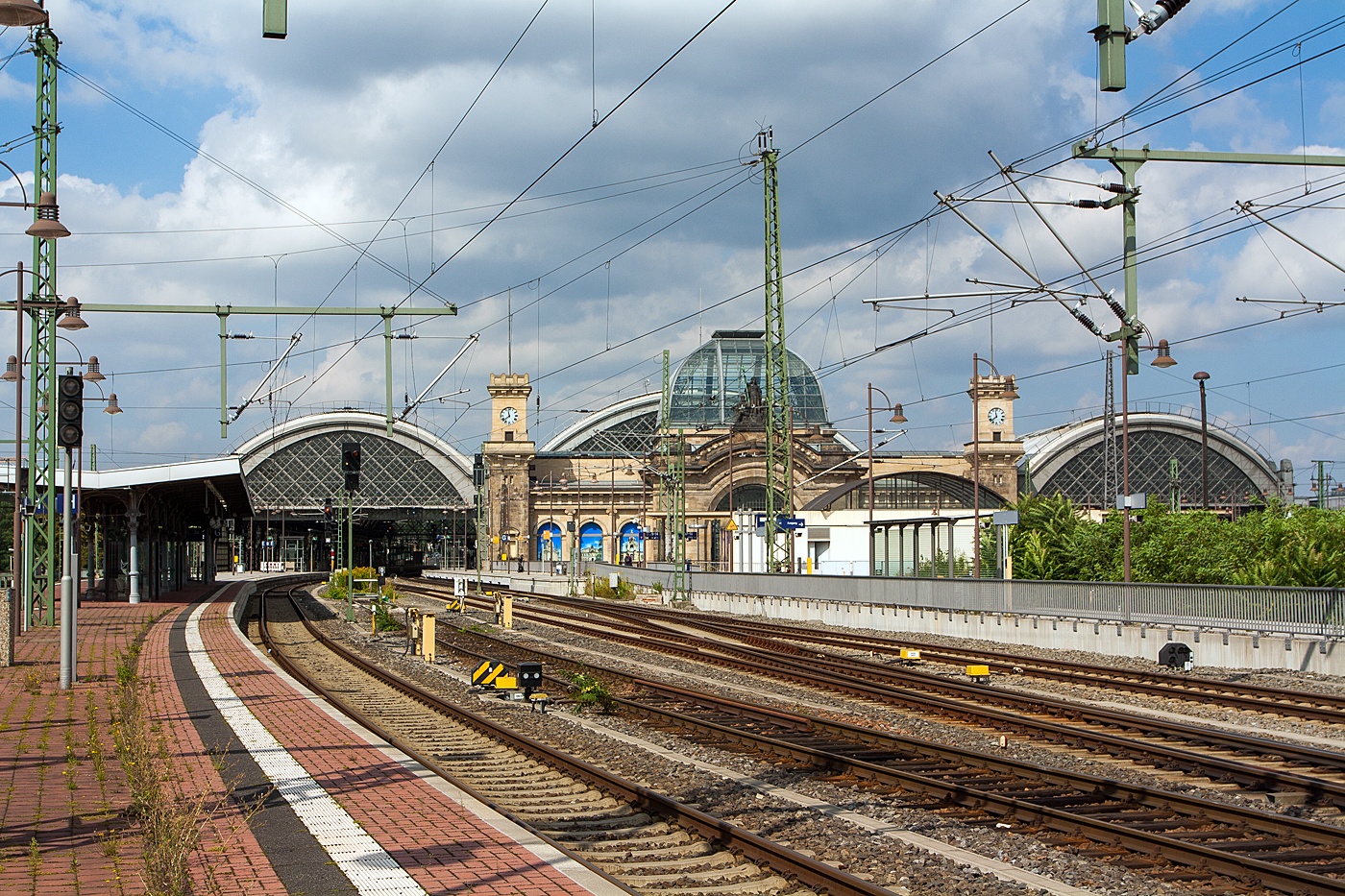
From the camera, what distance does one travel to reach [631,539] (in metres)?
112

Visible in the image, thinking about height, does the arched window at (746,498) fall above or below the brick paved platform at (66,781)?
above

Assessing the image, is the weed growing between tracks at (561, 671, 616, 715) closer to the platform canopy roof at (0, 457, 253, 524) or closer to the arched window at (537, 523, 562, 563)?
the platform canopy roof at (0, 457, 253, 524)

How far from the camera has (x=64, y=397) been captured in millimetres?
19375

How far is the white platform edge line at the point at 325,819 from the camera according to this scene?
7.96 meters

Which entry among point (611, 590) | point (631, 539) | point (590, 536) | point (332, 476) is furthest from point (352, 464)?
point (332, 476)

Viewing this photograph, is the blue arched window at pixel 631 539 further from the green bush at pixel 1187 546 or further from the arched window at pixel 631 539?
the green bush at pixel 1187 546

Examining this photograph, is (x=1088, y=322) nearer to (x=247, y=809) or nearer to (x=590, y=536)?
(x=247, y=809)

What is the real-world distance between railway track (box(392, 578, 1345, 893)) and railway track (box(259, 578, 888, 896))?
246 centimetres

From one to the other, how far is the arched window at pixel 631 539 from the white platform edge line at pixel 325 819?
93.2 metres

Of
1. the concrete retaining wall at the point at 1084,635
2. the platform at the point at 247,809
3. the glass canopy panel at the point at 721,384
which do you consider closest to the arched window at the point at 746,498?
the glass canopy panel at the point at 721,384

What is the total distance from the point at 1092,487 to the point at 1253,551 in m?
92.7

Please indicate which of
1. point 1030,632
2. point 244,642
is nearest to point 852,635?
point 1030,632

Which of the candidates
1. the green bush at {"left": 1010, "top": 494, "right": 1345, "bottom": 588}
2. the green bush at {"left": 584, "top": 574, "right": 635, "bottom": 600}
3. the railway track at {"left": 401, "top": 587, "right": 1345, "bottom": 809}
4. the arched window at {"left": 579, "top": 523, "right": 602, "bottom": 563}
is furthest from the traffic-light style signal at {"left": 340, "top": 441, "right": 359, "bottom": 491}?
the arched window at {"left": 579, "top": 523, "right": 602, "bottom": 563}

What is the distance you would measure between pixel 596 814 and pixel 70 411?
12.6 meters
